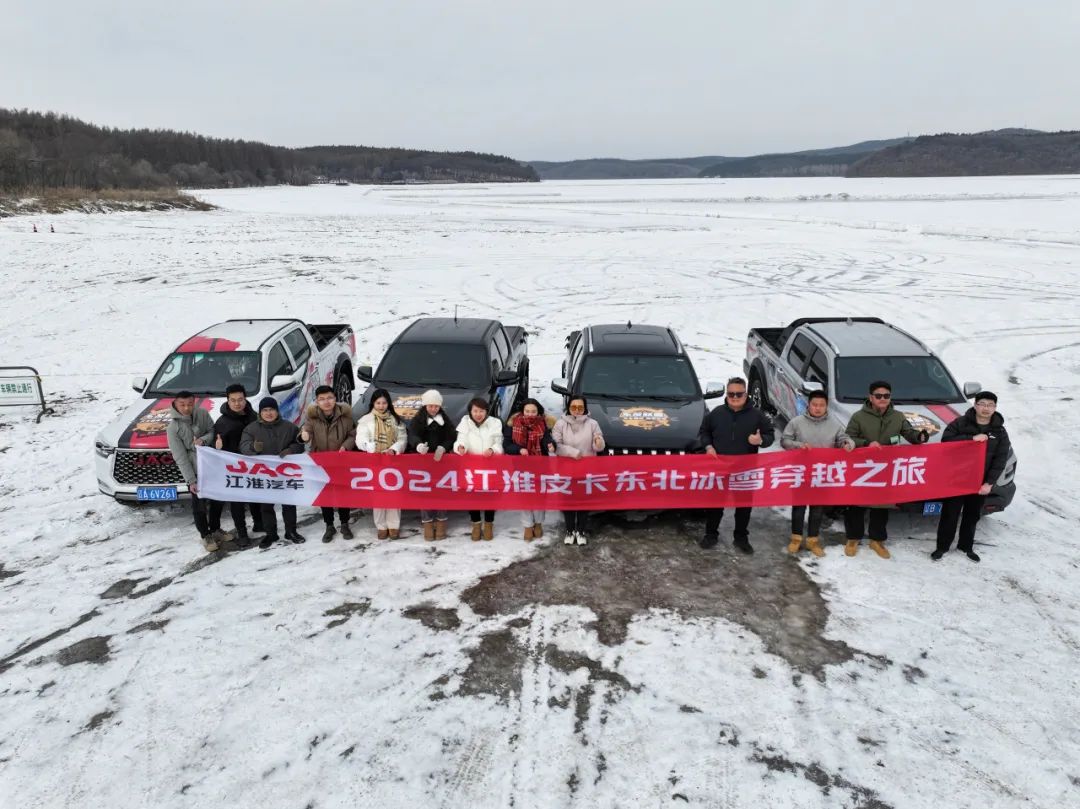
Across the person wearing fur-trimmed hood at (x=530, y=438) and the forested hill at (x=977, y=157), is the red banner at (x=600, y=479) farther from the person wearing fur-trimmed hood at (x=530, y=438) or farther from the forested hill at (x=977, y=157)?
the forested hill at (x=977, y=157)

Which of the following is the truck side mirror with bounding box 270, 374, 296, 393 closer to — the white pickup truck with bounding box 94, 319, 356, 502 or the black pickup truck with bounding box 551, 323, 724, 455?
the white pickup truck with bounding box 94, 319, 356, 502

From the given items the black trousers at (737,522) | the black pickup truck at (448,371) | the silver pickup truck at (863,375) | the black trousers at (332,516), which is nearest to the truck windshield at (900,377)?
the silver pickup truck at (863,375)

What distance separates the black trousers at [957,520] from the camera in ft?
22.4

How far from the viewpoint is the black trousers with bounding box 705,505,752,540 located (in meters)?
7.04

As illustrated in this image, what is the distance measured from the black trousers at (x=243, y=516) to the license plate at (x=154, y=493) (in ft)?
2.42

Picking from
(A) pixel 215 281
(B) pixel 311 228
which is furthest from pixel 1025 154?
(A) pixel 215 281

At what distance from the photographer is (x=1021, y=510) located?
25.9ft

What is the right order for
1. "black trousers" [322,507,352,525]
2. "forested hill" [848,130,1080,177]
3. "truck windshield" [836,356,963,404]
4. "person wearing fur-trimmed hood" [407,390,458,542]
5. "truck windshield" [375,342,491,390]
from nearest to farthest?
"person wearing fur-trimmed hood" [407,390,458,542] < "black trousers" [322,507,352,525] < "truck windshield" [836,356,963,404] < "truck windshield" [375,342,491,390] < "forested hill" [848,130,1080,177]

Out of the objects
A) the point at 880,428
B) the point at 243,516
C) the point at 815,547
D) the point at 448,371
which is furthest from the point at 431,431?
the point at 880,428

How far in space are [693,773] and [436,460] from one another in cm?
387

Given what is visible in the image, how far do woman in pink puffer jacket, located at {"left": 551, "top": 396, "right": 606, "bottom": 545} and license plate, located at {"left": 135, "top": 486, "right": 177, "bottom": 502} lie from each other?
4.34 metres

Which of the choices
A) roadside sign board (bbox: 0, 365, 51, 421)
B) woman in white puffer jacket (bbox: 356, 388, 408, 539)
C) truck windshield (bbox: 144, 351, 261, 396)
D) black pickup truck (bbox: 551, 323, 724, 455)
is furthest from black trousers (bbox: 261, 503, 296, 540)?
roadside sign board (bbox: 0, 365, 51, 421)

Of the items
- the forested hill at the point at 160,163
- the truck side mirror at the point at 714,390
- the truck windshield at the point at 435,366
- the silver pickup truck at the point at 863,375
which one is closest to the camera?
the silver pickup truck at the point at 863,375

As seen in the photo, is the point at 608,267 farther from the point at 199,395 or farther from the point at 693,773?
the point at 693,773
